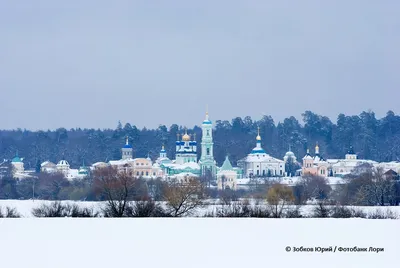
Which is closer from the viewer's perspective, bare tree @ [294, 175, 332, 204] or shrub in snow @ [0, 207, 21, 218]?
shrub in snow @ [0, 207, 21, 218]

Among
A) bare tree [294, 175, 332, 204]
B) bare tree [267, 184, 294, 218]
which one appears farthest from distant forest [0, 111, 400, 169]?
bare tree [267, 184, 294, 218]

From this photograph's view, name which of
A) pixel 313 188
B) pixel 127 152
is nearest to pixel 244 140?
pixel 127 152

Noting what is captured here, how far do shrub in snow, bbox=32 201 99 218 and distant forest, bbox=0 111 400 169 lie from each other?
88161 millimetres

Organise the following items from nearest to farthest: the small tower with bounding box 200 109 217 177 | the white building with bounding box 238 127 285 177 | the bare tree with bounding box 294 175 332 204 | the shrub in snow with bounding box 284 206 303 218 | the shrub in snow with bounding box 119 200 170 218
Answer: the shrub in snow with bounding box 119 200 170 218 < the shrub in snow with bounding box 284 206 303 218 < the bare tree with bounding box 294 175 332 204 < the small tower with bounding box 200 109 217 177 < the white building with bounding box 238 127 285 177

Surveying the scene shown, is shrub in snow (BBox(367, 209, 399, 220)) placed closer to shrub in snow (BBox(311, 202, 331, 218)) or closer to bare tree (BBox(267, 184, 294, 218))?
shrub in snow (BBox(311, 202, 331, 218))

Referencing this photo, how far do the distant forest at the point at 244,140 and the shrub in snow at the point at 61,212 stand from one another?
289ft
